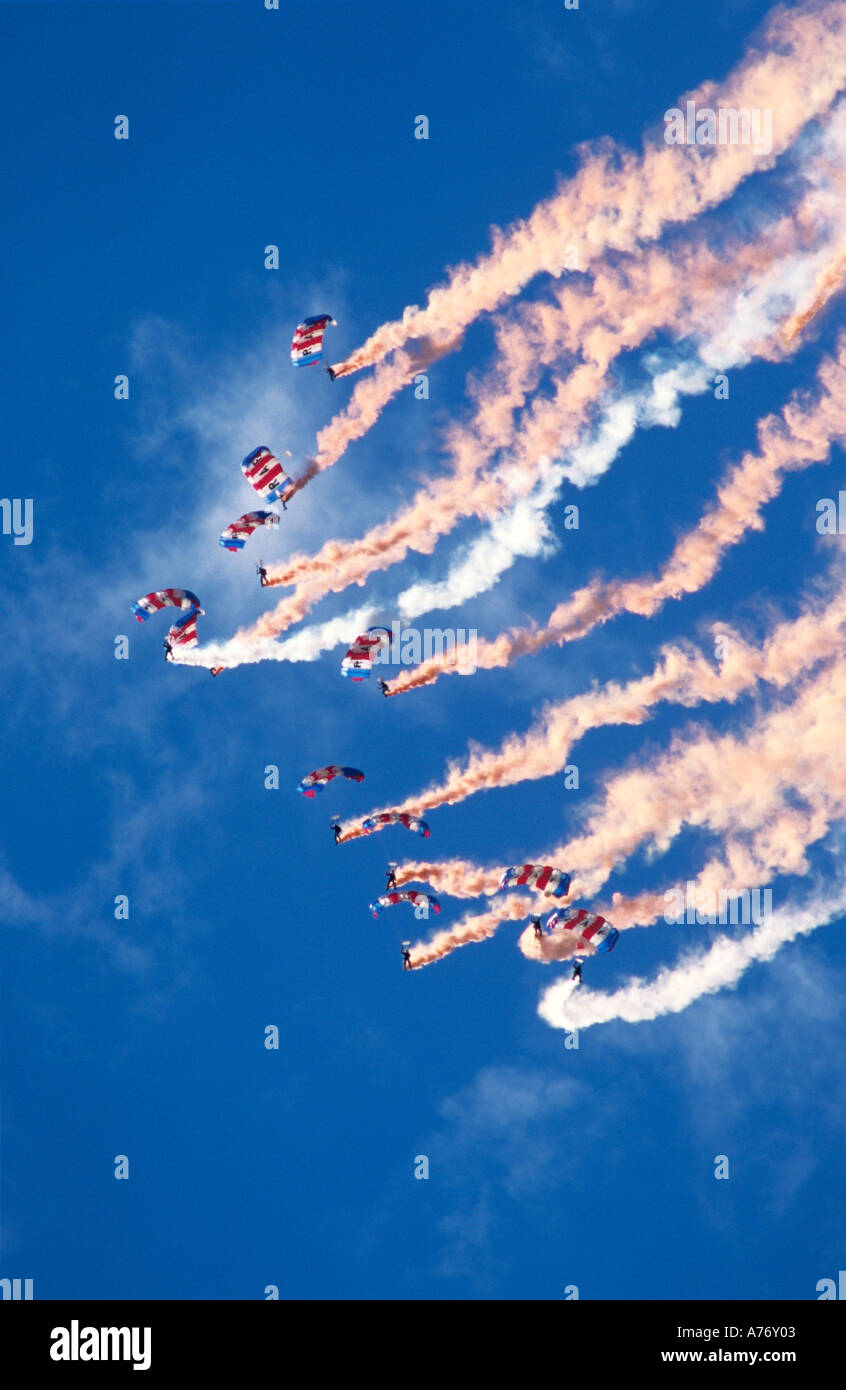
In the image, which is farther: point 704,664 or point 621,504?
point 621,504

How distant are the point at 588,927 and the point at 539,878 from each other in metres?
1.84

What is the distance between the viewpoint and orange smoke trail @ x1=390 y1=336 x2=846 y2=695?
162 feet

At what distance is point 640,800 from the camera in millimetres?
51531

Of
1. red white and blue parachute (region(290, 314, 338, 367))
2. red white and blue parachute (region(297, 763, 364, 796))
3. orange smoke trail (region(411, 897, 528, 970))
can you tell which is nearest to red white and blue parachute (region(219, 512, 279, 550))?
red white and blue parachute (region(290, 314, 338, 367))

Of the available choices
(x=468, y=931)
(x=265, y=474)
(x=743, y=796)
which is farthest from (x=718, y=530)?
(x=468, y=931)

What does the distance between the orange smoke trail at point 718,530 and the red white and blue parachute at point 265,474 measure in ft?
21.7

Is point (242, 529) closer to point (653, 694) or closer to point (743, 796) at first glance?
point (653, 694)

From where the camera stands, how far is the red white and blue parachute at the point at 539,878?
49.3 metres

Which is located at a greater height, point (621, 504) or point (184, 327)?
point (184, 327)

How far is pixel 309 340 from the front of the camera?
51.3 metres

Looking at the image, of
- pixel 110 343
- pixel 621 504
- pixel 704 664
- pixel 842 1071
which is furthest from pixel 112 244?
pixel 842 1071
